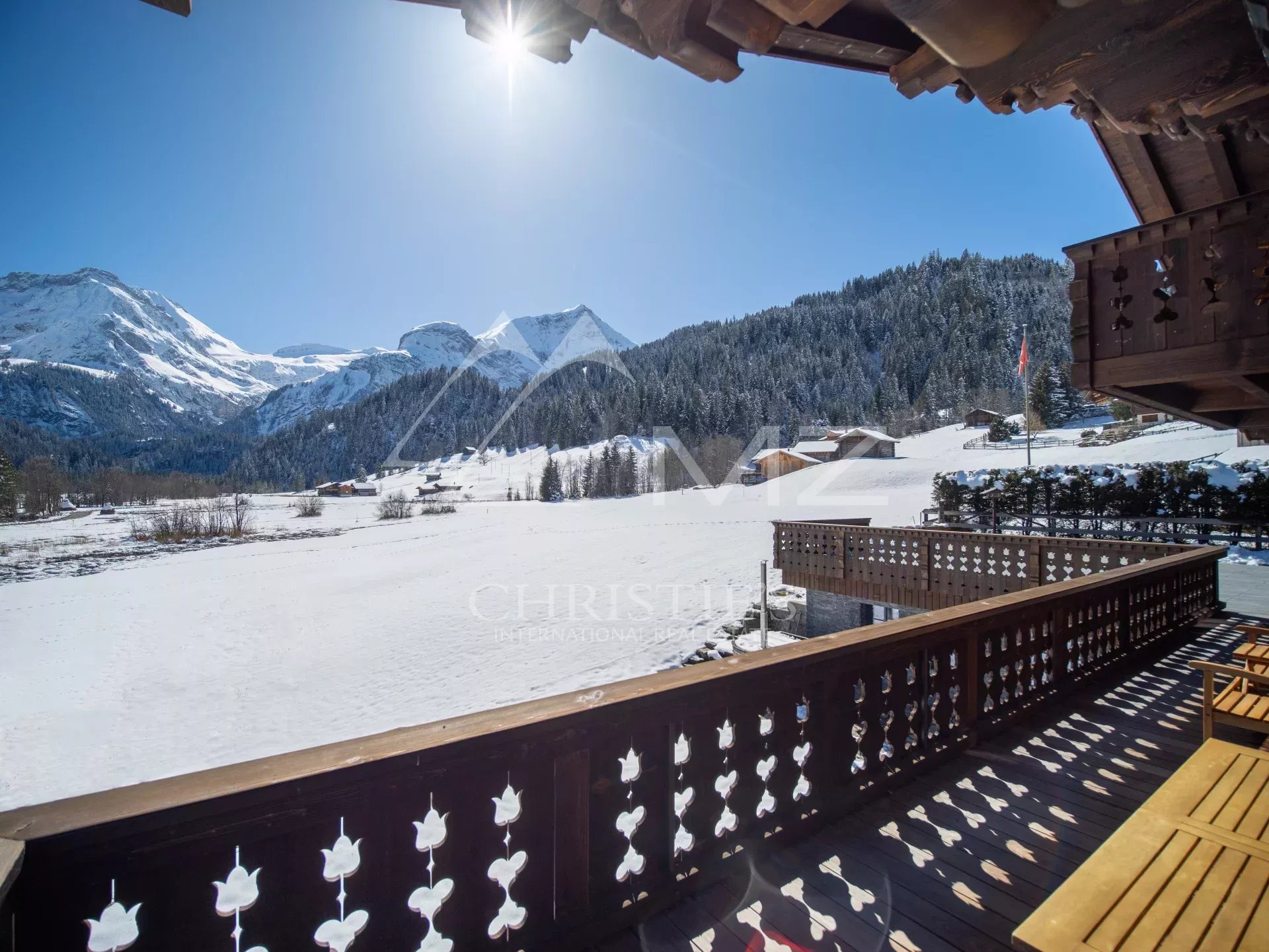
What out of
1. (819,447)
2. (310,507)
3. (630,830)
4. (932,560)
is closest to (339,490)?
(310,507)

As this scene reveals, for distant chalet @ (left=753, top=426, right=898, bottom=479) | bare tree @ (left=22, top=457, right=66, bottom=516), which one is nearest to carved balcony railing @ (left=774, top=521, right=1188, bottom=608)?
distant chalet @ (left=753, top=426, right=898, bottom=479)

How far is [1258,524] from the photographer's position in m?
11.8

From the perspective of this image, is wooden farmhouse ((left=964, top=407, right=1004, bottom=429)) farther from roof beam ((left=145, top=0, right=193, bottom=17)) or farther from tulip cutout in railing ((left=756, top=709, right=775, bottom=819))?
roof beam ((left=145, top=0, right=193, bottom=17))

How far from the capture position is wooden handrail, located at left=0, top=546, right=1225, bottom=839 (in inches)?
44.1

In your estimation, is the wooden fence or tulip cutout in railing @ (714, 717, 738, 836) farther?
the wooden fence

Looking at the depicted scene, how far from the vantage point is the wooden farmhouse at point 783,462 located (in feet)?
173

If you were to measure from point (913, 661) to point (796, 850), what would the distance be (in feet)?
3.94

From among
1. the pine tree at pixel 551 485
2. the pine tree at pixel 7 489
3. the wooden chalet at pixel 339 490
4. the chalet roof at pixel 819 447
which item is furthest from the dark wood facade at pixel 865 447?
the wooden chalet at pixel 339 490

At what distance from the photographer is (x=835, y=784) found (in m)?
2.65

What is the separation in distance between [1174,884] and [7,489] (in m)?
60.6

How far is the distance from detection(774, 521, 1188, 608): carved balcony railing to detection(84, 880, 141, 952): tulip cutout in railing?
25.0 feet

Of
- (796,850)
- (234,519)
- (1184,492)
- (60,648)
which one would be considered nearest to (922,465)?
(1184,492)

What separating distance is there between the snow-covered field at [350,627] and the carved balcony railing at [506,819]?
414 centimetres

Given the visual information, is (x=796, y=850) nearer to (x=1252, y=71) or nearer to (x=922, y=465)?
(x=1252, y=71)
